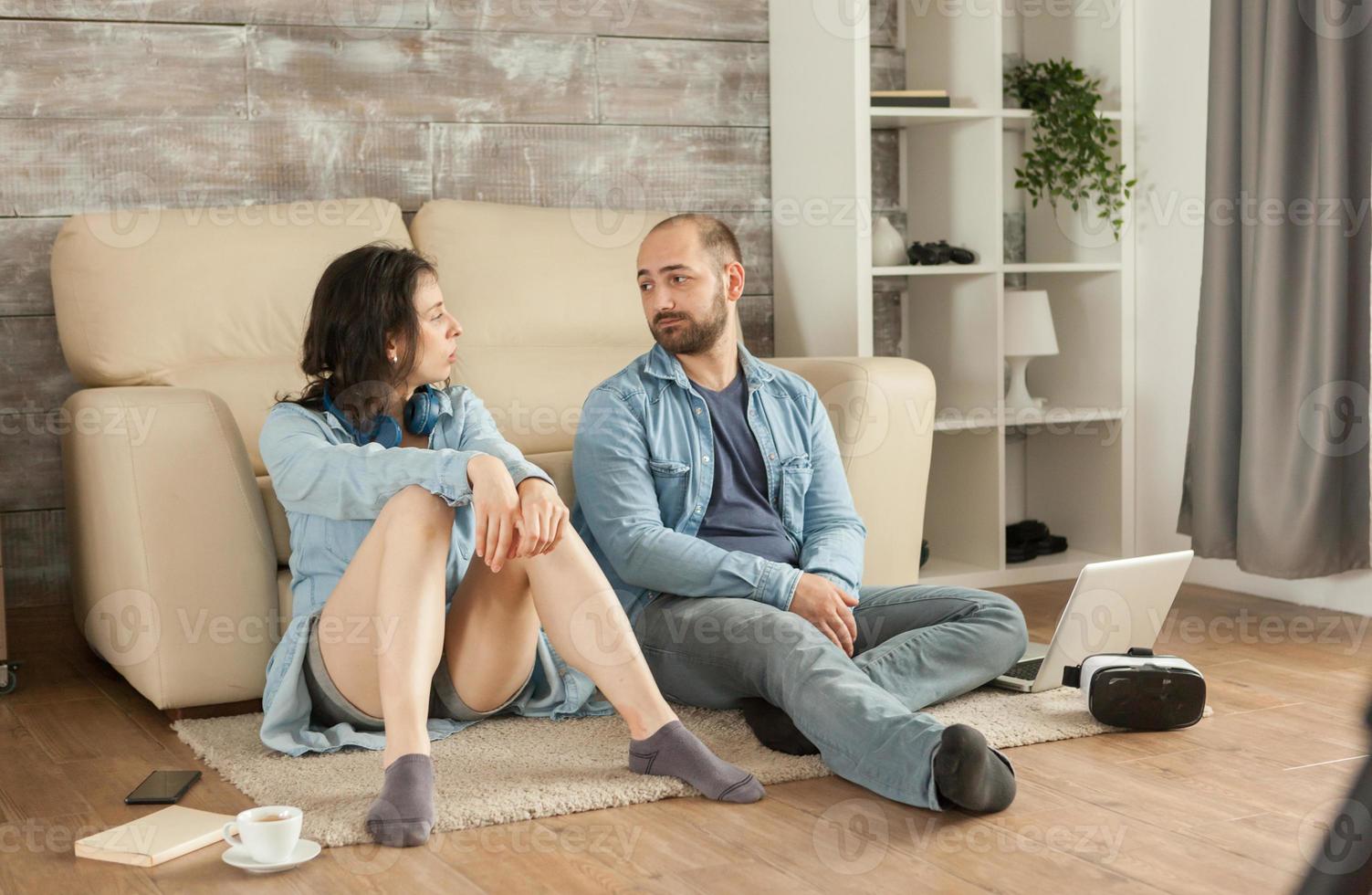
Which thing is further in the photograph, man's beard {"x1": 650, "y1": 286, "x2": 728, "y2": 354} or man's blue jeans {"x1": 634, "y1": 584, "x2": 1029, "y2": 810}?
man's beard {"x1": 650, "y1": 286, "x2": 728, "y2": 354}

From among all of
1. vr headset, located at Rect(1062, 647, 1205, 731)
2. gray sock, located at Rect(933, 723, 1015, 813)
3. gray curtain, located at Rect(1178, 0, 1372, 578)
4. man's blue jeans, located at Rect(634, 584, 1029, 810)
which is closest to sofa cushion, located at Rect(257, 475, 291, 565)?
man's blue jeans, located at Rect(634, 584, 1029, 810)

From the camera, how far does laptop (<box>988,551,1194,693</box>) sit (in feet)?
7.47

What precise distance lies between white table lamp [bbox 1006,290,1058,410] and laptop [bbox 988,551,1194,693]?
1232mm

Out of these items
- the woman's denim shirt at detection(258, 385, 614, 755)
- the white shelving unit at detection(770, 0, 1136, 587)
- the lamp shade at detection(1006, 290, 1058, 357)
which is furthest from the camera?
the lamp shade at detection(1006, 290, 1058, 357)

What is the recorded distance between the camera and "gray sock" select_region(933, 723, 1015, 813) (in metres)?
1.73

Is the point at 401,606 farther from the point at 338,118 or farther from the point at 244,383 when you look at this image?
the point at 338,118

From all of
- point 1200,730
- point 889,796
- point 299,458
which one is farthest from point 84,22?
point 1200,730

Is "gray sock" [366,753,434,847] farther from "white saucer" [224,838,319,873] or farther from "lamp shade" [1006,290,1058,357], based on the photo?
"lamp shade" [1006,290,1058,357]

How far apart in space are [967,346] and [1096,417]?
1.22 ft

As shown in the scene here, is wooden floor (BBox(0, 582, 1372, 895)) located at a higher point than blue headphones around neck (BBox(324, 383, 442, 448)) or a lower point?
lower

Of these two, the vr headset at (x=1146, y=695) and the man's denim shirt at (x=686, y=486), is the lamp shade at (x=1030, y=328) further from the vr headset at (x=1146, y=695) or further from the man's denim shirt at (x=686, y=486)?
the vr headset at (x=1146, y=695)

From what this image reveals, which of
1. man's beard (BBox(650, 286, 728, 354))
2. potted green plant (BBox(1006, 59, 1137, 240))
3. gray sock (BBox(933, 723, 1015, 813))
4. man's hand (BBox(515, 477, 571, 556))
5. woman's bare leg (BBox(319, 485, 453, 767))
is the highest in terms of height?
potted green plant (BBox(1006, 59, 1137, 240))

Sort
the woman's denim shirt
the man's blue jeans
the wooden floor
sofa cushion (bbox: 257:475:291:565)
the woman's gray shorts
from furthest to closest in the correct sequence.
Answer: sofa cushion (bbox: 257:475:291:565)
the woman's gray shorts
the woman's denim shirt
the man's blue jeans
the wooden floor

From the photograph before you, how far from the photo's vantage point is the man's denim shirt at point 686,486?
2227 millimetres
